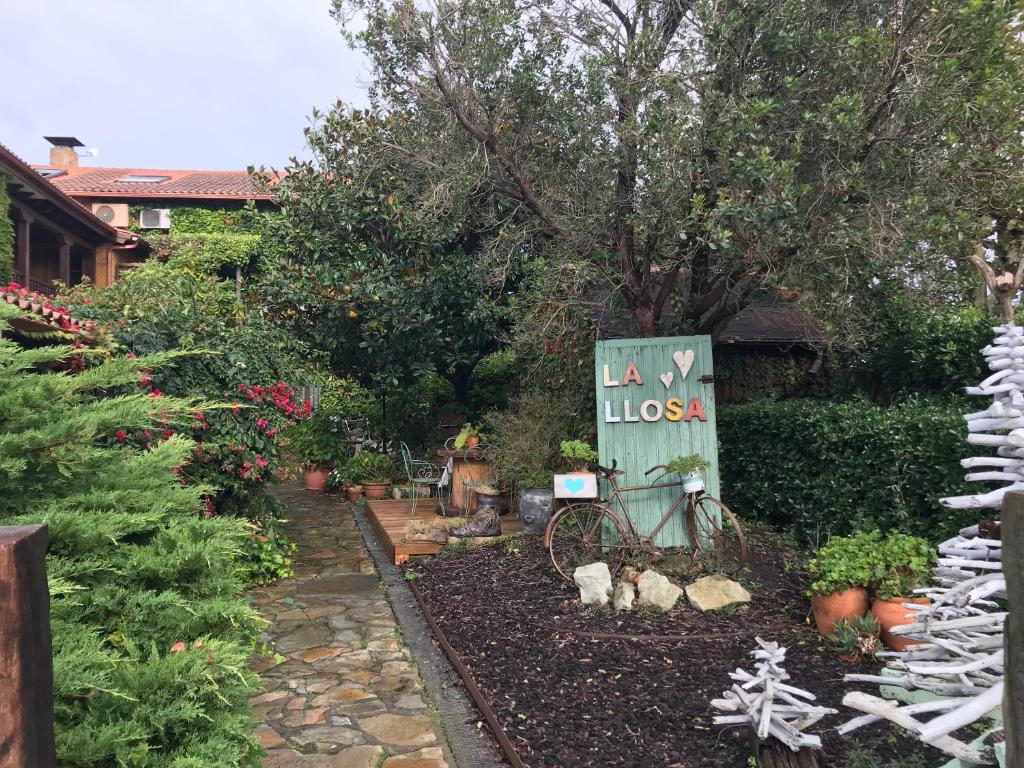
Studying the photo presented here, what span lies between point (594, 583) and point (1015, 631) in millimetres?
3956

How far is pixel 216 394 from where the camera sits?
6160 mm

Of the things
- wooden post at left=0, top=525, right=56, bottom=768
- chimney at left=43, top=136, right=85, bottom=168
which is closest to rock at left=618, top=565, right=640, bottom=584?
wooden post at left=0, top=525, right=56, bottom=768

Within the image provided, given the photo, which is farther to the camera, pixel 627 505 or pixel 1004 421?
pixel 627 505

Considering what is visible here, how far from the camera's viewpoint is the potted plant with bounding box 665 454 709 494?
219 inches

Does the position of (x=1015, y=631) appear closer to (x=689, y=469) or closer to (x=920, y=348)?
(x=689, y=469)

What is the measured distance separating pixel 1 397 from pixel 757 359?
9.42m

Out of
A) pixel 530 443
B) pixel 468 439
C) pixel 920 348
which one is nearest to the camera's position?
pixel 920 348

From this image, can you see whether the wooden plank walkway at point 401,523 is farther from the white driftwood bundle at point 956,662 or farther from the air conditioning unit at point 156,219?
the air conditioning unit at point 156,219

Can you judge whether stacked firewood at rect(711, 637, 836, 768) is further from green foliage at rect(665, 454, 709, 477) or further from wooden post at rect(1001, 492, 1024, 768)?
green foliage at rect(665, 454, 709, 477)

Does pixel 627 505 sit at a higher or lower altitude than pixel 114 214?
lower

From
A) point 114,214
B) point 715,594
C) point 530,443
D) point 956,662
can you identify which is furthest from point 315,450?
point 956,662

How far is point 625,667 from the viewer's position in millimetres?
4051

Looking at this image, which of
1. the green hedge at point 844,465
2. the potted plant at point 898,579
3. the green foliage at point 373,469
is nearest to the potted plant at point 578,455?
the green hedge at point 844,465

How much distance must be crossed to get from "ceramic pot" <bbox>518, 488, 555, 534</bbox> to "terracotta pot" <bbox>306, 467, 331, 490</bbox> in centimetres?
654
